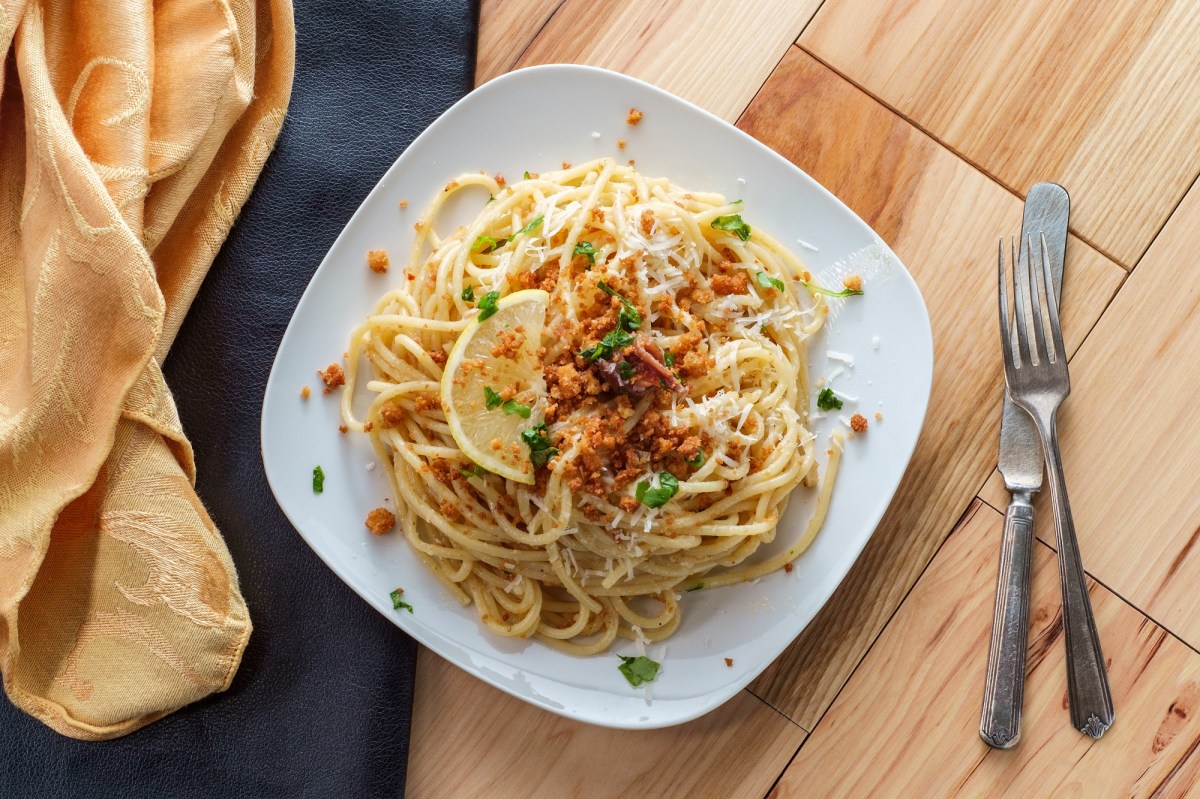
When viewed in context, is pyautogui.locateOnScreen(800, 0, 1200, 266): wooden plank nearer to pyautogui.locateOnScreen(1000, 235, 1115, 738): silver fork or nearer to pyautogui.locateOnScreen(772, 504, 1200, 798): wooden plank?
pyautogui.locateOnScreen(1000, 235, 1115, 738): silver fork

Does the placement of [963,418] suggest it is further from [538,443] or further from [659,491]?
[538,443]

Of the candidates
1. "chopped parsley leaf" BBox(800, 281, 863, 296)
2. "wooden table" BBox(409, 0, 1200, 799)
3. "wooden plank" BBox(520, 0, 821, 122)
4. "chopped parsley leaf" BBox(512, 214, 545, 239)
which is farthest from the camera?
"wooden plank" BBox(520, 0, 821, 122)

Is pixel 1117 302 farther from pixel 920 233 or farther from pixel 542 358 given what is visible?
pixel 542 358

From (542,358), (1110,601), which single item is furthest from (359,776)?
(1110,601)

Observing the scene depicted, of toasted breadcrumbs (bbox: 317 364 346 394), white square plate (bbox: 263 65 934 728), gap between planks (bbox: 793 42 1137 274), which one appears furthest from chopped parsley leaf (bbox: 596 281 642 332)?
gap between planks (bbox: 793 42 1137 274)

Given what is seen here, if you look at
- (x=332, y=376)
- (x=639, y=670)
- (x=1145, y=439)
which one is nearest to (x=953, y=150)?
(x=1145, y=439)

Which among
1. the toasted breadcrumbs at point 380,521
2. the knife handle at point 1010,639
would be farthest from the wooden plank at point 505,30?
the knife handle at point 1010,639
